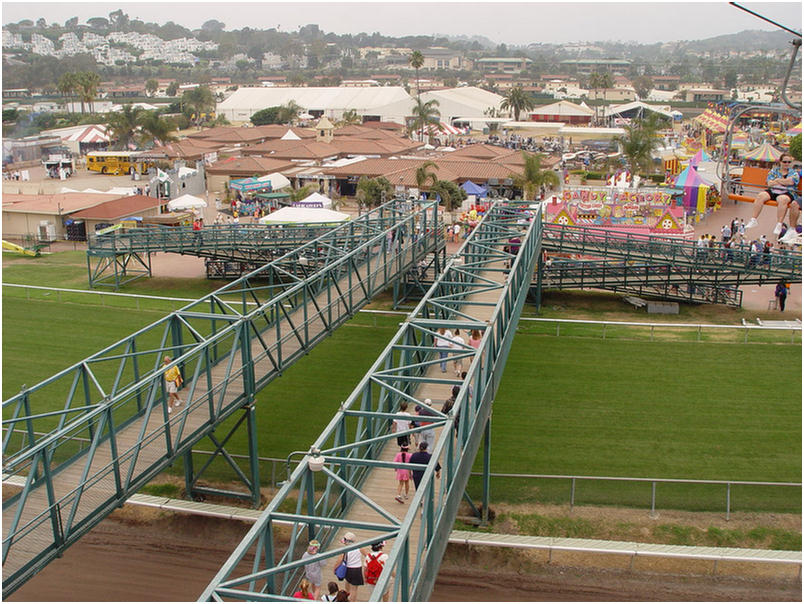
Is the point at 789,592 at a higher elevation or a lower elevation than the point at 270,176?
lower

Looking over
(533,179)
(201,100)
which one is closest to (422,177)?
(533,179)

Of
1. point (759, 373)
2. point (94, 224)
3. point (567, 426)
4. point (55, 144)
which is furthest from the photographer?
point (55, 144)

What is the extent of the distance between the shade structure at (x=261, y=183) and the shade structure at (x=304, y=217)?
13393 millimetres

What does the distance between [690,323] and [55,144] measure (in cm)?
7932

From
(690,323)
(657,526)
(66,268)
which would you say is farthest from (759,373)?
(66,268)

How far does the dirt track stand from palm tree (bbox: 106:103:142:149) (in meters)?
76.4

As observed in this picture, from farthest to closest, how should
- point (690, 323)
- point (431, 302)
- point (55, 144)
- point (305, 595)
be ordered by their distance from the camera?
1. point (55, 144)
2. point (690, 323)
3. point (431, 302)
4. point (305, 595)

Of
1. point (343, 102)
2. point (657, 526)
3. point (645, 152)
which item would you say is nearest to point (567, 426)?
point (657, 526)

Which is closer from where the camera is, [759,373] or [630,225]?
[759,373]

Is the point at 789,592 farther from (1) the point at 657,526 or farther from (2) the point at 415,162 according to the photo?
(2) the point at 415,162

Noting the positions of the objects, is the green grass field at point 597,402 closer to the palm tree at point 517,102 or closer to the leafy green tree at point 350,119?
the leafy green tree at point 350,119

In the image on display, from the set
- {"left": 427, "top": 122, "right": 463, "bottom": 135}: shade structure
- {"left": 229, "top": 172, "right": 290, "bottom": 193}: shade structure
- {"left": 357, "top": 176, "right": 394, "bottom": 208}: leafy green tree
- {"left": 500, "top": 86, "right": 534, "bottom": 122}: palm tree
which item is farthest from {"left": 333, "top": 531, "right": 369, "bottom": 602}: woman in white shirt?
{"left": 500, "top": 86, "right": 534, "bottom": 122}: palm tree

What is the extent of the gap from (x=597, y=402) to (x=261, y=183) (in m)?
36.5

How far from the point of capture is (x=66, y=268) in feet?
131
